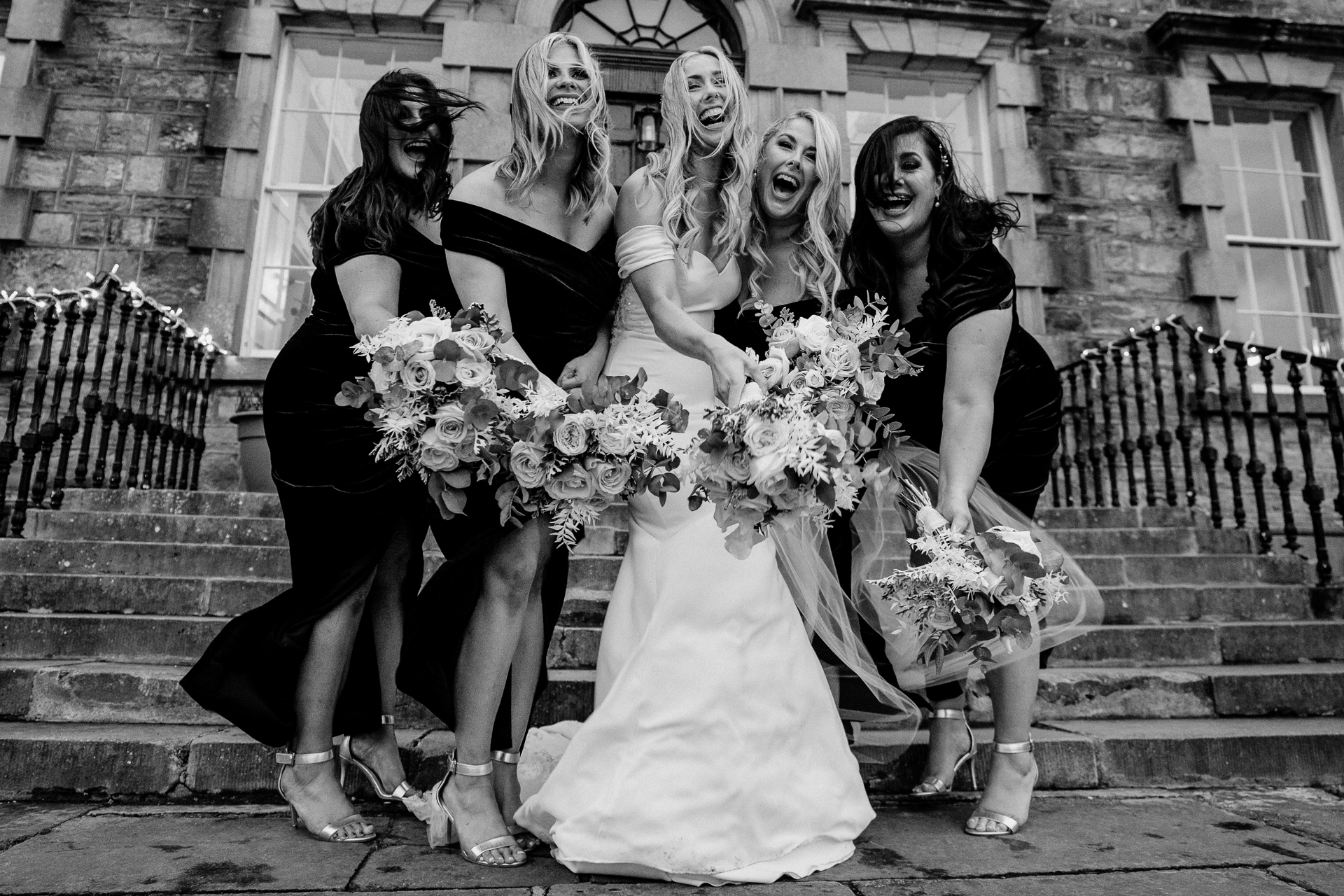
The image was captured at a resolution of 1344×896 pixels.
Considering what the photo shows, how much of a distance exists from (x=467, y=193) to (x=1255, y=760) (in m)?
3.01

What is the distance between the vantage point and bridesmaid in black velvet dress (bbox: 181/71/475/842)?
210 centimetres

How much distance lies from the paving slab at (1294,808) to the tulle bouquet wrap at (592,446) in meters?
1.90

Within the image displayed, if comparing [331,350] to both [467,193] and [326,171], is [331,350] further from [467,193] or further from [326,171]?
[326,171]

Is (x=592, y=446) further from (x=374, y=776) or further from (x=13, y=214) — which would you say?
(x=13, y=214)

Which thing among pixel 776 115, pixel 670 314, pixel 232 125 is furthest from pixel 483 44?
pixel 670 314

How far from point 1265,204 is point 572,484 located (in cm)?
809

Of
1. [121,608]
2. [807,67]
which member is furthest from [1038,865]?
[807,67]

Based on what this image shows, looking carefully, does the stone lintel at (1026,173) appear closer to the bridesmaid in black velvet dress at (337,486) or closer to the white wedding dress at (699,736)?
the white wedding dress at (699,736)

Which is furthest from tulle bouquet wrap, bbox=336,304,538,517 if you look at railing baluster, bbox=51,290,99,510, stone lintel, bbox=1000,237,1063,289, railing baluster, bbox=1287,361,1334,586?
stone lintel, bbox=1000,237,1063,289

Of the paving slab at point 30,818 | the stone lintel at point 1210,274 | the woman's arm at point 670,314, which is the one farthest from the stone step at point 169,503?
the stone lintel at point 1210,274

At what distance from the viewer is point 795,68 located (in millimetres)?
6645

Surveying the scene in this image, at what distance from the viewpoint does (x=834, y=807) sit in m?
1.92

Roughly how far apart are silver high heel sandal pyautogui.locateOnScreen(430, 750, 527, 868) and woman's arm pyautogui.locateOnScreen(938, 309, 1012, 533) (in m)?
1.27

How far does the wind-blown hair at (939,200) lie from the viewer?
238cm
